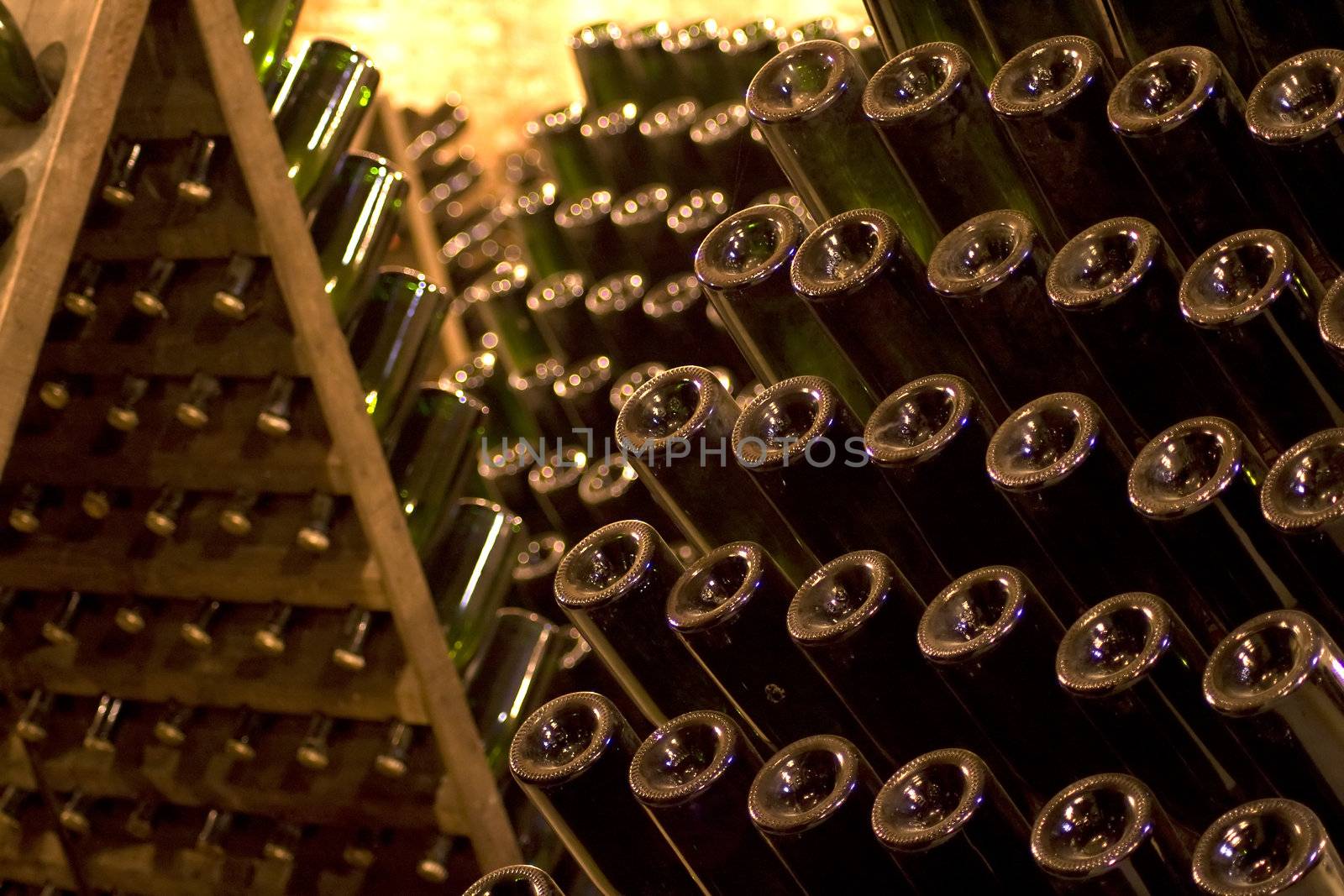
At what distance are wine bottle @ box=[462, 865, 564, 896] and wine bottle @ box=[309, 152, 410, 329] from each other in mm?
618

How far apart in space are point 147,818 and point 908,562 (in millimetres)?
955

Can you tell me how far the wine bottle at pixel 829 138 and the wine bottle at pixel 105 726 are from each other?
94 cm

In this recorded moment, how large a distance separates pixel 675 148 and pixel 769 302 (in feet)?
3.16

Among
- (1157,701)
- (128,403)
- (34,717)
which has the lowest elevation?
(1157,701)

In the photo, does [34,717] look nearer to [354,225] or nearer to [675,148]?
[354,225]

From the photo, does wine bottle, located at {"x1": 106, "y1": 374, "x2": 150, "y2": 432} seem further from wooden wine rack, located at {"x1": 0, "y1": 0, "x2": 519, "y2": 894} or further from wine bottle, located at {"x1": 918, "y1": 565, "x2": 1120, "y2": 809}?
wine bottle, located at {"x1": 918, "y1": 565, "x2": 1120, "y2": 809}

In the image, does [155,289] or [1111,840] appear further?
[155,289]

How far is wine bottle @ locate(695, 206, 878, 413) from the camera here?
2.91 ft

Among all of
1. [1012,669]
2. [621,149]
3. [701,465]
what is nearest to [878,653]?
[1012,669]

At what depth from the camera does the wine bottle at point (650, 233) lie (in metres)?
1.74

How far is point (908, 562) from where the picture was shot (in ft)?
2.76

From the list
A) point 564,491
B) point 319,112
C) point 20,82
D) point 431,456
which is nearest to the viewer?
point 20,82

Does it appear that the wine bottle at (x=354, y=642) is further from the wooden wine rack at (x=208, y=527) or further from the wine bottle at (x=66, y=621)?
the wine bottle at (x=66, y=621)

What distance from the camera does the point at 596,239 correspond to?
6.13 ft
